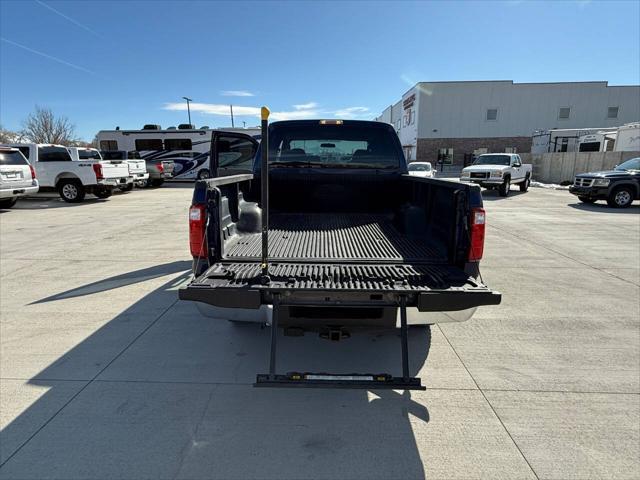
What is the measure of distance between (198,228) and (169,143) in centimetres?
2232

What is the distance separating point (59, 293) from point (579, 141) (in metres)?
39.7

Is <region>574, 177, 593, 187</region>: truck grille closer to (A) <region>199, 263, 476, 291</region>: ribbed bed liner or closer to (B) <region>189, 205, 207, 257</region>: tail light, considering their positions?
(A) <region>199, 263, 476, 291</region>: ribbed bed liner

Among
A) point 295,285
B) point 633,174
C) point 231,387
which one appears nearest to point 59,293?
point 231,387

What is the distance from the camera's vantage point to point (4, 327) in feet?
12.9

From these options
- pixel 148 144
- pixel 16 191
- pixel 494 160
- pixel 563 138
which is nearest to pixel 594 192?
pixel 494 160

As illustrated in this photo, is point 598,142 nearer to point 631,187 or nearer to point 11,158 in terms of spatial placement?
point 631,187

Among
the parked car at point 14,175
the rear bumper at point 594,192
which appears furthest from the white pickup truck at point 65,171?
the rear bumper at point 594,192

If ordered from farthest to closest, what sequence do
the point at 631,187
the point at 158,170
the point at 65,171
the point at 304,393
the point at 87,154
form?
the point at 158,170 < the point at 87,154 < the point at 65,171 < the point at 631,187 < the point at 304,393

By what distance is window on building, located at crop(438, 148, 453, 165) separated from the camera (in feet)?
143

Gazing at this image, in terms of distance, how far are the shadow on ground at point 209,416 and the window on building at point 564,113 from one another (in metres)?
49.8

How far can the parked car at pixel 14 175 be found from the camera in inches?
456

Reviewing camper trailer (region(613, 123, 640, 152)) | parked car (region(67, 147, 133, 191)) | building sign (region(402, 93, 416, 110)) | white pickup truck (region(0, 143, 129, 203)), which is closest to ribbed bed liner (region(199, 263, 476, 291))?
white pickup truck (region(0, 143, 129, 203))

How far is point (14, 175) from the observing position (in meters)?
11.9

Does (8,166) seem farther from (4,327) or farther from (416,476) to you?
(416,476)
